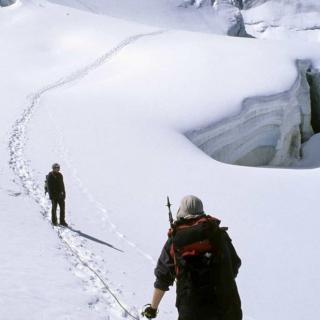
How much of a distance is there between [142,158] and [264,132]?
1295 cm

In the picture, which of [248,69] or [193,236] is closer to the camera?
[193,236]

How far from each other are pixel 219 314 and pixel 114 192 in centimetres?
1244

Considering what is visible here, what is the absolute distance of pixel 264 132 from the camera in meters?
31.0

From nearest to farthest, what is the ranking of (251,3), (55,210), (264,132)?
(55,210) < (264,132) < (251,3)

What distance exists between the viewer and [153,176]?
1853 cm

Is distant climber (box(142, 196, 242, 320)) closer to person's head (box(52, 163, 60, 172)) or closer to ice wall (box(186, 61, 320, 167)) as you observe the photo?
person's head (box(52, 163, 60, 172))

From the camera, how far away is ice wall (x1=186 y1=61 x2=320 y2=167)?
27.4 meters

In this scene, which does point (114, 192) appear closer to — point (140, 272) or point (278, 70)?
point (140, 272)

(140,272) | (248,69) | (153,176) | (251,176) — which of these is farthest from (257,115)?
(140,272)

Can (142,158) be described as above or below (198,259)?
above

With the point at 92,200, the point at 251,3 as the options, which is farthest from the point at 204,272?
the point at 251,3

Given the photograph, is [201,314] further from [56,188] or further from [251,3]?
[251,3]

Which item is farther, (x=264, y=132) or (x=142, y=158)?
(x=264, y=132)

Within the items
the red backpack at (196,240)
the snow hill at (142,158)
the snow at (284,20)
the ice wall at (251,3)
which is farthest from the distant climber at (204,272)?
the ice wall at (251,3)
